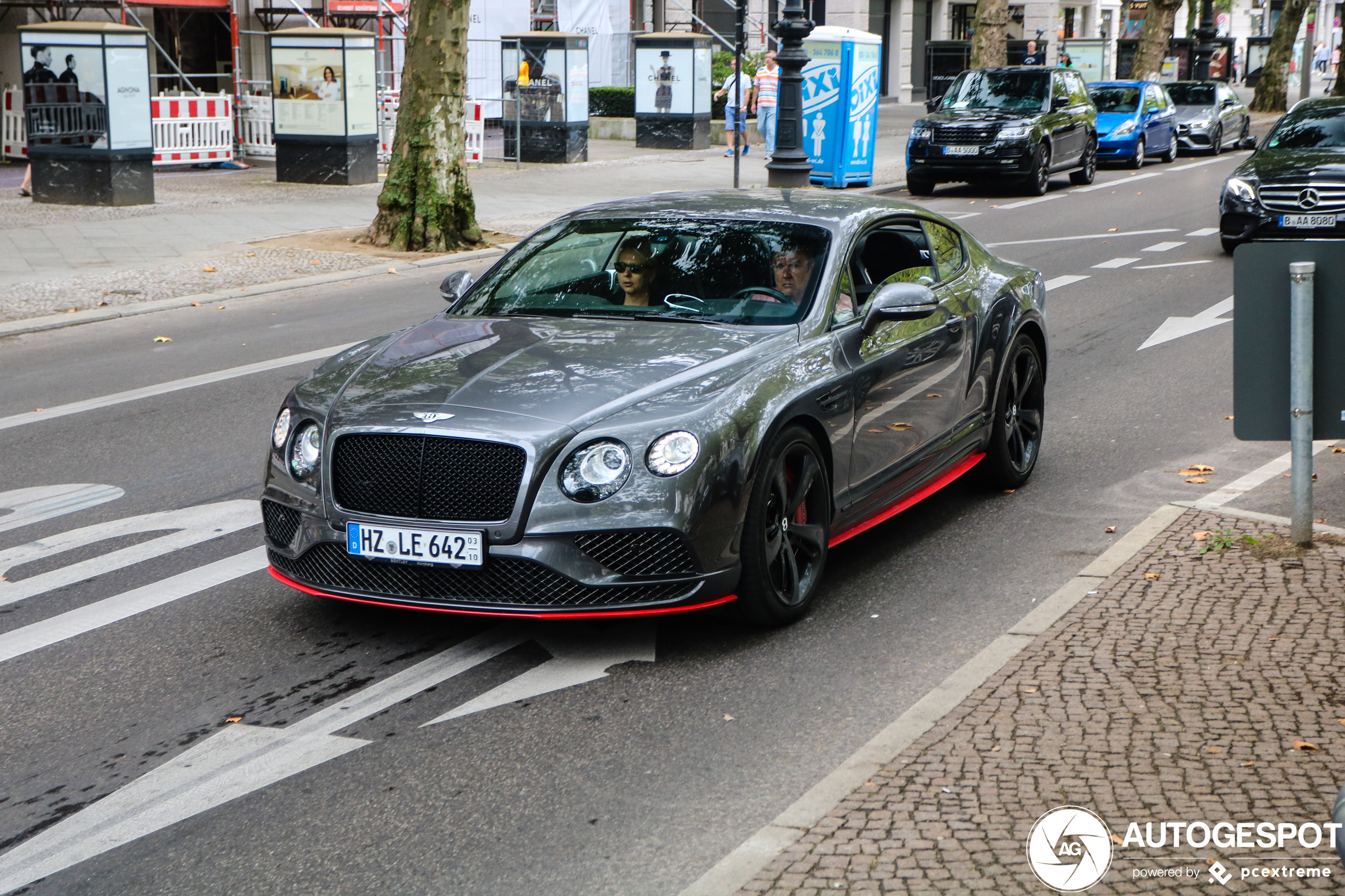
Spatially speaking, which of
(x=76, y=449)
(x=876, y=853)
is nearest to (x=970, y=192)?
(x=76, y=449)

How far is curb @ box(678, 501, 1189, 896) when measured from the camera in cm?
367

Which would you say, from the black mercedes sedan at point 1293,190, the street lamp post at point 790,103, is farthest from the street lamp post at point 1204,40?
the black mercedes sedan at point 1293,190

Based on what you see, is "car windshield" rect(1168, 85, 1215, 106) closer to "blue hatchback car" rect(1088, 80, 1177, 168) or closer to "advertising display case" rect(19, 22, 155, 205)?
"blue hatchback car" rect(1088, 80, 1177, 168)

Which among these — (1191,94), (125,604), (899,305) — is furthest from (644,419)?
(1191,94)

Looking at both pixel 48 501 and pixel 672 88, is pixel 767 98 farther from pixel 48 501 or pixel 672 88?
pixel 48 501

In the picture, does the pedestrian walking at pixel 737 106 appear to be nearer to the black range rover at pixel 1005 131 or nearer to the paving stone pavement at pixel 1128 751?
the black range rover at pixel 1005 131

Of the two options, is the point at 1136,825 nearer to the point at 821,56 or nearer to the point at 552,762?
the point at 552,762

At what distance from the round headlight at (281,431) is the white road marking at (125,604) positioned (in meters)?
0.84

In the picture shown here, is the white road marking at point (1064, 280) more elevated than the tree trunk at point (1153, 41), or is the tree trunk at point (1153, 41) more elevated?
the tree trunk at point (1153, 41)

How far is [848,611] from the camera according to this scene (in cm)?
580

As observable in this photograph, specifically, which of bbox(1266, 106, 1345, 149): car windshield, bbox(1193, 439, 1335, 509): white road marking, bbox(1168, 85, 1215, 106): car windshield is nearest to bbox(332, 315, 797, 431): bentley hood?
bbox(1193, 439, 1335, 509): white road marking

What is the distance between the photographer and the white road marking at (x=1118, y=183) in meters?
26.1

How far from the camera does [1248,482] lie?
7547mm

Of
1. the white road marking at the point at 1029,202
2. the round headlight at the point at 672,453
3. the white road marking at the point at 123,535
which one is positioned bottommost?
the white road marking at the point at 123,535
